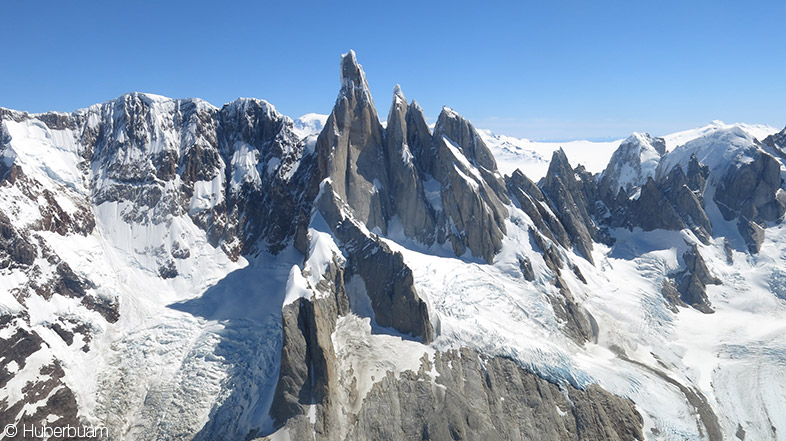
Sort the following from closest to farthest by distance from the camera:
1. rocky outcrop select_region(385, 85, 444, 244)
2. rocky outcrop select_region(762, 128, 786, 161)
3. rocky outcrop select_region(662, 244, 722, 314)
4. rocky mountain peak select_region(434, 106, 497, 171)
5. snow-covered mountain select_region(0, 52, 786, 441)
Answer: snow-covered mountain select_region(0, 52, 786, 441) < rocky outcrop select_region(385, 85, 444, 244) < rocky outcrop select_region(662, 244, 722, 314) < rocky mountain peak select_region(434, 106, 497, 171) < rocky outcrop select_region(762, 128, 786, 161)

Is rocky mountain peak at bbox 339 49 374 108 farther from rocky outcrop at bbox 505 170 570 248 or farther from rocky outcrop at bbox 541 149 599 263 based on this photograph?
rocky outcrop at bbox 541 149 599 263

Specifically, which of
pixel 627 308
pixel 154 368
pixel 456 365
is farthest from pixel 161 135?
pixel 627 308

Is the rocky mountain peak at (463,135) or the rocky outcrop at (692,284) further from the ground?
the rocky mountain peak at (463,135)

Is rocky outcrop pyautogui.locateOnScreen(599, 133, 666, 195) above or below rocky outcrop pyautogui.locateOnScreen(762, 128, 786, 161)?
above

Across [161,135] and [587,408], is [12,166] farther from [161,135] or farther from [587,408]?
[587,408]

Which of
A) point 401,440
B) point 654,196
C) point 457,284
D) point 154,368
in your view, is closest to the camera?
point 401,440

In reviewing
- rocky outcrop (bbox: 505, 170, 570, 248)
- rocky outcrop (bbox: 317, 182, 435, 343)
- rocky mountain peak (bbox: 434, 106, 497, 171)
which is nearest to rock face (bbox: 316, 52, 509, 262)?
rocky mountain peak (bbox: 434, 106, 497, 171)

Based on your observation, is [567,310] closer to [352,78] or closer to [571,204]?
[571,204]

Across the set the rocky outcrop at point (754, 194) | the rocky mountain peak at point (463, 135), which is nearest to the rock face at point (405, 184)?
the rocky mountain peak at point (463, 135)

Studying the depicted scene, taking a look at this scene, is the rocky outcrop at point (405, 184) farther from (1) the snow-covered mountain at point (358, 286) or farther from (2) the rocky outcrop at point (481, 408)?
(2) the rocky outcrop at point (481, 408)
